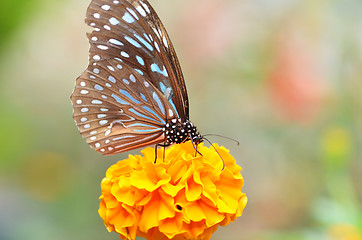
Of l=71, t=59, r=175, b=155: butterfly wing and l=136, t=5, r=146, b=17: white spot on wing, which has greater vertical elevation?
l=136, t=5, r=146, b=17: white spot on wing

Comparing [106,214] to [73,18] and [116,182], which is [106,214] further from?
[73,18]

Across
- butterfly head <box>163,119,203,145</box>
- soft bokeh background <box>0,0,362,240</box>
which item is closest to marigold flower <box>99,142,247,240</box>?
butterfly head <box>163,119,203,145</box>

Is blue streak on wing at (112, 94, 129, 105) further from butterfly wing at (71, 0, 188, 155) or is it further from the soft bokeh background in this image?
the soft bokeh background

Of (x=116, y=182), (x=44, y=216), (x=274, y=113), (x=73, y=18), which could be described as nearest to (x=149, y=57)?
(x=116, y=182)

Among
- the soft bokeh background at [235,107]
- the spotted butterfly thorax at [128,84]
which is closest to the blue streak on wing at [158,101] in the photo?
the spotted butterfly thorax at [128,84]

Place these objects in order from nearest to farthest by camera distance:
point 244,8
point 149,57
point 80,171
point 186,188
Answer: point 186,188 → point 149,57 → point 80,171 → point 244,8
